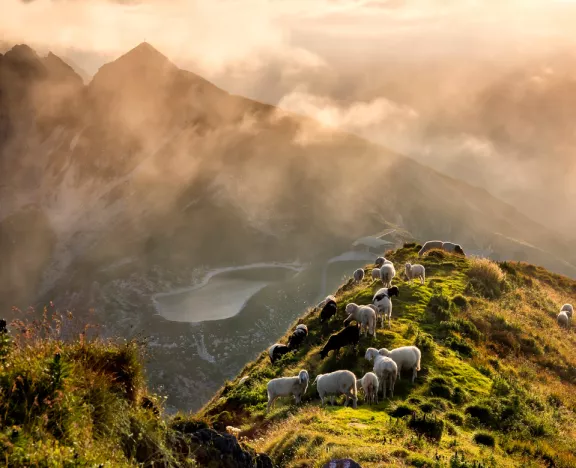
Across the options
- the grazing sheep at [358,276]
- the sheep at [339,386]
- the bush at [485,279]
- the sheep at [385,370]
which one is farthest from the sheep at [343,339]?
the grazing sheep at [358,276]

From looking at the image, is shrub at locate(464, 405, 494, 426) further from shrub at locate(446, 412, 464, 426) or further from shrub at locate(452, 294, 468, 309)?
shrub at locate(452, 294, 468, 309)

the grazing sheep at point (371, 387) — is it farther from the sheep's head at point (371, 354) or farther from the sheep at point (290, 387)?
the sheep at point (290, 387)

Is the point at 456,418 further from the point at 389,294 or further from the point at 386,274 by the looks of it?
the point at 386,274

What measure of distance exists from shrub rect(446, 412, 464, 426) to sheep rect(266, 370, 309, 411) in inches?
216

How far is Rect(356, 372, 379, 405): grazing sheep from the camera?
18.0 m

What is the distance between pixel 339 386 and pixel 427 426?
3806 mm

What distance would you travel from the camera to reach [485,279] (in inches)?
1496

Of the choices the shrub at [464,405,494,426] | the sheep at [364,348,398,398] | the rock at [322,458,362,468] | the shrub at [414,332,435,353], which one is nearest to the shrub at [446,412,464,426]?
the shrub at [464,405,494,426]

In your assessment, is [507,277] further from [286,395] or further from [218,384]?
[218,384]

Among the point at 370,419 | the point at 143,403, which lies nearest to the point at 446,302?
the point at 370,419

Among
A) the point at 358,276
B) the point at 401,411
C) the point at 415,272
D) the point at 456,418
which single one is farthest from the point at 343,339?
the point at 358,276

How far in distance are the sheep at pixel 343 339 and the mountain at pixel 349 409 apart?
550mm

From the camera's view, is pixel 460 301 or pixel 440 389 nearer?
pixel 440 389

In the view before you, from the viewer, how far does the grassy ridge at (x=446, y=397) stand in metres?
13.7
